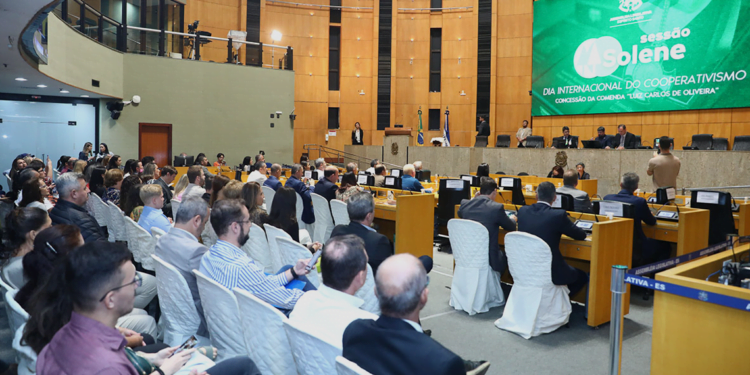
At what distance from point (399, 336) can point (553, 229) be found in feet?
9.25

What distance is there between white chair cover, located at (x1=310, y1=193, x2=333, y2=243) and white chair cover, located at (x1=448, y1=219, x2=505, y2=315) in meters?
2.20

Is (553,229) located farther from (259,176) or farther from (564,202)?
(259,176)

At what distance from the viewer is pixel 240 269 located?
109 inches

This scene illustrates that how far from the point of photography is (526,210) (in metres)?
4.43

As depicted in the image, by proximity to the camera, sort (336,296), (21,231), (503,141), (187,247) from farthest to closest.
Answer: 1. (503,141)
2. (187,247)
3. (21,231)
4. (336,296)

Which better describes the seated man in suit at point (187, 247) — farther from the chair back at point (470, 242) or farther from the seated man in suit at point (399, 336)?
the chair back at point (470, 242)

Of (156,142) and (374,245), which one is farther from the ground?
(156,142)

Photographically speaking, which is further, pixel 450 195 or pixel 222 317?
pixel 450 195

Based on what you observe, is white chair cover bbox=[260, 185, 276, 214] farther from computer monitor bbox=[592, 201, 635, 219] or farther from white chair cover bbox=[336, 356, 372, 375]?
white chair cover bbox=[336, 356, 372, 375]

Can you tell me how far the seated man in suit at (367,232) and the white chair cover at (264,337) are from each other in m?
1.35

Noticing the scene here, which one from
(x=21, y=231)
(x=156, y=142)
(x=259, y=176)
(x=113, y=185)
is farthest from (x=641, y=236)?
(x=156, y=142)

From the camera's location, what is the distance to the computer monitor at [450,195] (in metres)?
7.22

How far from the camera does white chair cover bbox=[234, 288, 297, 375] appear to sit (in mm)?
2207

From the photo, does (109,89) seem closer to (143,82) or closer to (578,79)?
(143,82)
